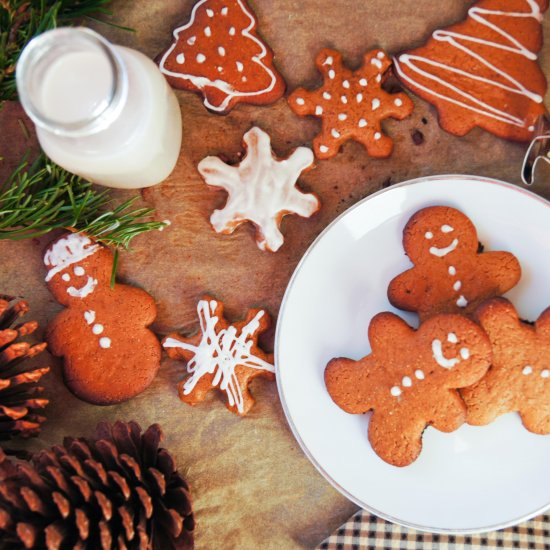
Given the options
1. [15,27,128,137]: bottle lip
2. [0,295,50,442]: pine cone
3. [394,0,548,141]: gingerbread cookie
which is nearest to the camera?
[15,27,128,137]: bottle lip

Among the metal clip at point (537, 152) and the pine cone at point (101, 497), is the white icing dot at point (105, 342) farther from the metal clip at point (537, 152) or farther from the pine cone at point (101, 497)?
the metal clip at point (537, 152)

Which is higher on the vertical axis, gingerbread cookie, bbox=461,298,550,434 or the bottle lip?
the bottle lip

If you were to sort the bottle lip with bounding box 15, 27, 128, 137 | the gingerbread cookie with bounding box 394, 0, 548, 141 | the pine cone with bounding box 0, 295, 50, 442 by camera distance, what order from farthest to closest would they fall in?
1. the gingerbread cookie with bounding box 394, 0, 548, 141
2. the pine cone with bounding box 0, 295, 50, 442
3. the bottle lip with bounding box 15, 27, 128, 137

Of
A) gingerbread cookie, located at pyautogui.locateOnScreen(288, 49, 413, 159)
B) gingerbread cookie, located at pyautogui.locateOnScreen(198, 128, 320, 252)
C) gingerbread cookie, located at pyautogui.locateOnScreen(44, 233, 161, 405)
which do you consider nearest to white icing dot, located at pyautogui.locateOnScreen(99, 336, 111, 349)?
gingerbread cookie, located at pyautogui.locateOnScreen(44, 233, 161, 405)

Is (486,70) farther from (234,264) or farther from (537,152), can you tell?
(234,264)

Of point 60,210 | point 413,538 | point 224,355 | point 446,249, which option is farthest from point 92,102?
point 413,538

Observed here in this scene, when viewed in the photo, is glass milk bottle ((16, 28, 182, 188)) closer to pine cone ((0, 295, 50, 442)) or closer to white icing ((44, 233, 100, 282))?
white icing ((44, 233, 100, 282))

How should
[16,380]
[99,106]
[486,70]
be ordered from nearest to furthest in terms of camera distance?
[99,106], [16,380], [486,70]
